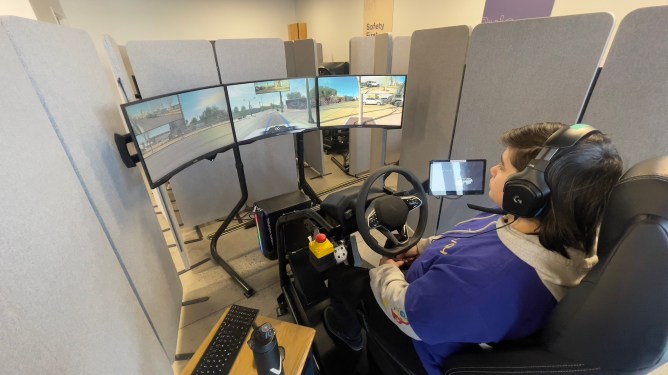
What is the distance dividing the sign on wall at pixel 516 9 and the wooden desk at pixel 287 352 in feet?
10.4

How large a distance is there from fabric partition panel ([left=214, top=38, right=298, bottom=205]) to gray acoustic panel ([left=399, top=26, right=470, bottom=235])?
3.68 feet

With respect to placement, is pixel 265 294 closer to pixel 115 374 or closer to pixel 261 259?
pixel 261 259

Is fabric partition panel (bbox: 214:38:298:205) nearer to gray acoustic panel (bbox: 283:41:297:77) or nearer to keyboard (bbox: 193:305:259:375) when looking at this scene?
gray acoustic panel (bbox: 283:41:297:77)

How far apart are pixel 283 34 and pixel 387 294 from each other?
7596 millimetres

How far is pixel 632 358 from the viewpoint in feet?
1.41

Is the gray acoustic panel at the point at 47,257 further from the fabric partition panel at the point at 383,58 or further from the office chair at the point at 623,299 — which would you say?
the fabric partition panel at the point at 383,58

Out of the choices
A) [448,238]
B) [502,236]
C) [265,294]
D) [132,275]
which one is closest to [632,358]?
[502,236]

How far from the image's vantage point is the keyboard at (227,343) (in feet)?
2.87

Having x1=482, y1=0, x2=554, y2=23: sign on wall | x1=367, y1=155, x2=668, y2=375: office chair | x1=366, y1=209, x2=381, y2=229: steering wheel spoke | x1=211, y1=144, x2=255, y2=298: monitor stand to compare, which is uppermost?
x1=482, y1=0, x2=554, y2=23: sign on wall

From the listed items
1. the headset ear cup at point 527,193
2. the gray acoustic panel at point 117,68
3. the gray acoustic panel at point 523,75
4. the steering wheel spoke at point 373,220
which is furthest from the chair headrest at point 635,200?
the gray acoustic panel at point 117,68

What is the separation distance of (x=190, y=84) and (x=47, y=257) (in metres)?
1.76

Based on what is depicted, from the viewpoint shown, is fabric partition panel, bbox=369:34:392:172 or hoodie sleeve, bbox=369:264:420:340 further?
fabric partition panel, bbox=369:34:392:172

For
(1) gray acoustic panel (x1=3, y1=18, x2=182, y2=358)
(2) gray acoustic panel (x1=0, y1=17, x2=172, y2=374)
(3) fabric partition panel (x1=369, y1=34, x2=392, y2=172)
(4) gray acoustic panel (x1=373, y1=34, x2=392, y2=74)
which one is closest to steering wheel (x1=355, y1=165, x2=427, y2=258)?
(2) gray acoustic panel (x1=0, y1=17, x2=172, y2=374)

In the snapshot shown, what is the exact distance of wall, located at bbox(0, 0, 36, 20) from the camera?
4.72 ft
